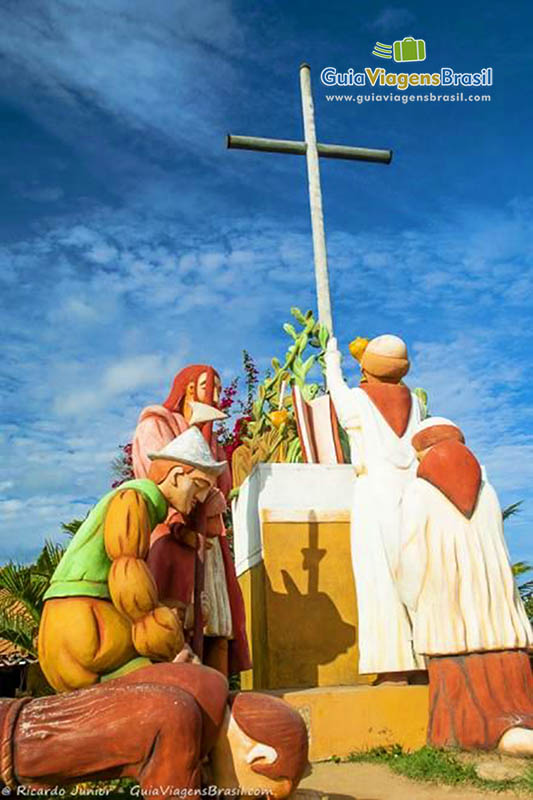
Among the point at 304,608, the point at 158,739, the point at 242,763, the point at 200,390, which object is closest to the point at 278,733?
the point at 242,763

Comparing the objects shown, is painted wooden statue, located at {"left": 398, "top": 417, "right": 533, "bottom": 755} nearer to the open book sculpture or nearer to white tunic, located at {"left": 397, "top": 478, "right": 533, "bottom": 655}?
white tunic, located at {"left": 397, "top": 478, "right": 533, "bottom": 655}

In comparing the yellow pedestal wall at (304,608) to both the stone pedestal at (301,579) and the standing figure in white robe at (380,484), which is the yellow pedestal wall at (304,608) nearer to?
the stone pedestal at (301,579)

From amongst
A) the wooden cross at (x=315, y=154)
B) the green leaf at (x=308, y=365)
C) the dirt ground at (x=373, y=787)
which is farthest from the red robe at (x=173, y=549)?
the wooden cross at (x=315, y=154)

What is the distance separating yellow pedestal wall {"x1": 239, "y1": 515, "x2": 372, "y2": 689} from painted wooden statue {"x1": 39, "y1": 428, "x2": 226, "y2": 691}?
6.95 feet

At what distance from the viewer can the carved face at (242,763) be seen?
223 centimetres

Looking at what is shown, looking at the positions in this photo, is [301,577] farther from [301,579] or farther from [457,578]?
[457,578]

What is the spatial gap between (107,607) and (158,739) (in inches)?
27.5

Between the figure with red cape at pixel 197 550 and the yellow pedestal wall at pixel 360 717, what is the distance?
42cm

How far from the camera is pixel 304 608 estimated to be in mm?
4855

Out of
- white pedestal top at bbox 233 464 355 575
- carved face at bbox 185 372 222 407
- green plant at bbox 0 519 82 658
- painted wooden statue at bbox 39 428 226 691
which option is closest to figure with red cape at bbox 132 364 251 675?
carved face at bbox 185 372 222 407

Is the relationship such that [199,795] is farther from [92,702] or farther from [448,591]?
[448,591]

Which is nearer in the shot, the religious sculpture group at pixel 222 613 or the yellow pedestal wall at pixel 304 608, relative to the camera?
the religious sculpture group at pixel 222 613

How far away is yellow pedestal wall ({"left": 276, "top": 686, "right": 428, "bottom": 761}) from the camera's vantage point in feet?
13.2

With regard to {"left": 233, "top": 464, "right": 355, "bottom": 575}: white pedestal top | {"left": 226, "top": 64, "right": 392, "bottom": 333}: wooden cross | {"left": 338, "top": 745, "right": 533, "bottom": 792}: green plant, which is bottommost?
{"left": 338, "top": 745, "right": 533, "bottom": 792}: green plant
